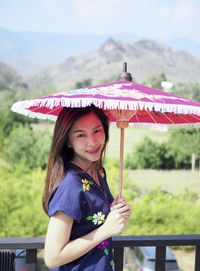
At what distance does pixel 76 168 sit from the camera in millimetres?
1126

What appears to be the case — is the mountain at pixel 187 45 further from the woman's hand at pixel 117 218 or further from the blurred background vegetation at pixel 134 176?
the woman's hand at pixel 117 218

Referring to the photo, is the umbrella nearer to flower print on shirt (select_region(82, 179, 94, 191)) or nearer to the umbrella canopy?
the umbrella canopy

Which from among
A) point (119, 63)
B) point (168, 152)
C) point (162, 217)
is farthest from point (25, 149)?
point (119, 63)

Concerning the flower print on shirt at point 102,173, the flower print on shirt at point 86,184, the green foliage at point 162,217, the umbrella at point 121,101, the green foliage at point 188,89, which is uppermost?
the green foliage at point 188,89

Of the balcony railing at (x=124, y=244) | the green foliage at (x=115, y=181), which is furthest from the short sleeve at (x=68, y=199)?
the green foliage at (x=115, y=181)

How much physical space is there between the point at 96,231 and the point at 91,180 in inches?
5.1

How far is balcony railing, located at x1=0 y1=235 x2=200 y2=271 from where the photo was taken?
1406 millimetres

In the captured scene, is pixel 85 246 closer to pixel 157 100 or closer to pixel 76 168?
pixel 76 168

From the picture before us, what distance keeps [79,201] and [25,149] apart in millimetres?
12809

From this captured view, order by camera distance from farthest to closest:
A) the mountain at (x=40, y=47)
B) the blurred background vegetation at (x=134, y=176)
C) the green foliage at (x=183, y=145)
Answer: the mountain at (x=40, y=47) → the green foliage at (x=183, y=145) → the blurred background vegetation at (x=134, y=176)

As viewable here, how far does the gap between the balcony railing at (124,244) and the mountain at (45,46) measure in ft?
81.4

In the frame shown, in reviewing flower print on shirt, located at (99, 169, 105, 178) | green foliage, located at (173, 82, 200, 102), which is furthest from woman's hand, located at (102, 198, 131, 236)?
green foliage, located at (173, 82, 200, 102)

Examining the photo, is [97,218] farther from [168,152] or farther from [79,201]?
[168,152]

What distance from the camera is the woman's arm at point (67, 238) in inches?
40.8
